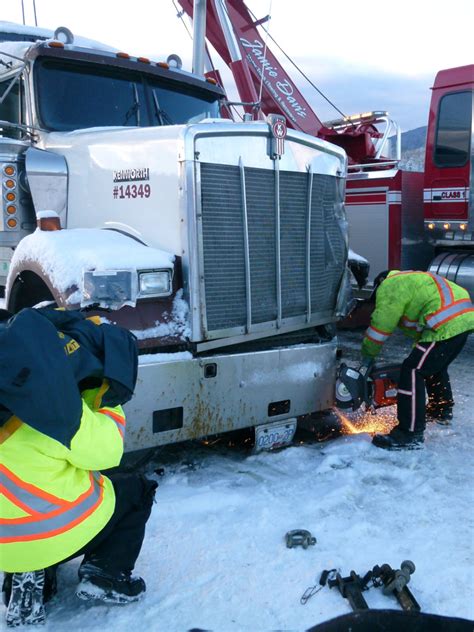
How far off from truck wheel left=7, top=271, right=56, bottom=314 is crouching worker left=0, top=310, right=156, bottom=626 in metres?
1.75

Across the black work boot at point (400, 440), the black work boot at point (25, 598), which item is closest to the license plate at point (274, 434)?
the black work boot at point (400, 440)

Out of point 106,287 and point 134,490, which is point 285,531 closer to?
point 134,490

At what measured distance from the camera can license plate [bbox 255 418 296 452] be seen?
441cm

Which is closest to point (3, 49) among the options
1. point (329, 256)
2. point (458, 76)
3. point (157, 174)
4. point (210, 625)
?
point (157, 174)

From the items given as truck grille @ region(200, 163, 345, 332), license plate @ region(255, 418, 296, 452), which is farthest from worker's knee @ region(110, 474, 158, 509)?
license plate @ region(255, 418, 296, 452)

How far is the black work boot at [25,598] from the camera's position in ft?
8.50

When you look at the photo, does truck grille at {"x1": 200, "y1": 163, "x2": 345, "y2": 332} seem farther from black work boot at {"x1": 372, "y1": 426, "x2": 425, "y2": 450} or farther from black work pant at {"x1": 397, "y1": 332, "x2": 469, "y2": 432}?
black work boot at {"x1": 372, "y1": 426, "x2": 425, "y2": 450}

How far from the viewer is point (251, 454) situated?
15.1ft

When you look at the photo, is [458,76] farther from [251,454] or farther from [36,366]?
[36,366]

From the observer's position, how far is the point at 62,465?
241 centimetres

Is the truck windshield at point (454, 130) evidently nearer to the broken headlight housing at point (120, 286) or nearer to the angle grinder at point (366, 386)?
the angle grinder at point (366, 386)

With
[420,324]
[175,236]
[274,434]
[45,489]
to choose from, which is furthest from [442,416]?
→ [45,489]

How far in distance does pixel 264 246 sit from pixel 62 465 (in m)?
2.27

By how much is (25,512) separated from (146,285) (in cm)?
165
